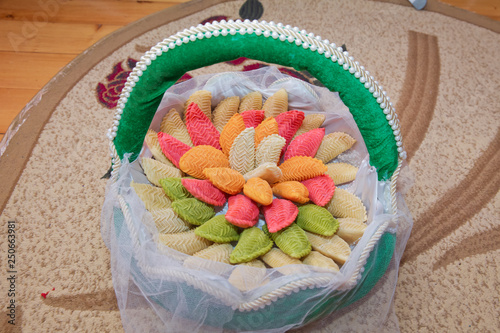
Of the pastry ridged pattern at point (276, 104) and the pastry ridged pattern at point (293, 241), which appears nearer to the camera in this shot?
the pastry ridged pattern at point (293, 241)

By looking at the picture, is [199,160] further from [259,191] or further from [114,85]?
[114,85]

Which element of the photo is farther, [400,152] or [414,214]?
[414,214]

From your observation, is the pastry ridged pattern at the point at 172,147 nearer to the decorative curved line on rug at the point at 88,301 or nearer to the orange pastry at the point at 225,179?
the orange pastry at the point at 225,179

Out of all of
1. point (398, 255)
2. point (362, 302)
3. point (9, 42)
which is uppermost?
point (9, 42)

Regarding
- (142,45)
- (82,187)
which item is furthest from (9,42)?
(82,187)

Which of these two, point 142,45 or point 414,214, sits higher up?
point 142,45

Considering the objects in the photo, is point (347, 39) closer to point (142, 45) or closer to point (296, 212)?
point (142, 45)

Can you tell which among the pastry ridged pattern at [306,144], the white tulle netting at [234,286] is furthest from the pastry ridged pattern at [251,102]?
the white tulle netting at [234,286]
